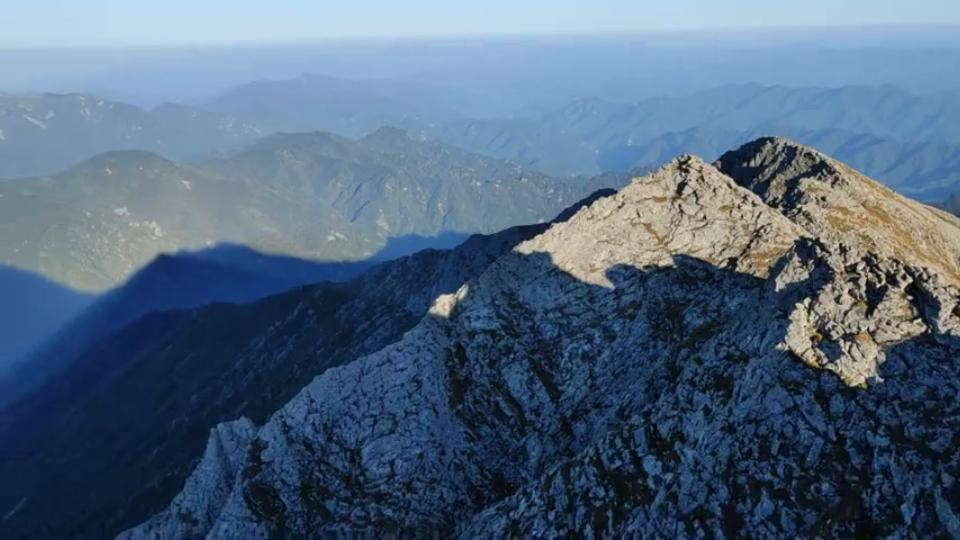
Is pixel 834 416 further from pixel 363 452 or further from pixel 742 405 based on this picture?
pixel 363 452

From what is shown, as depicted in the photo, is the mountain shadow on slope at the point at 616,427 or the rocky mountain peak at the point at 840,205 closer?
Result: the mountain shadow on slope at the point at 616,427

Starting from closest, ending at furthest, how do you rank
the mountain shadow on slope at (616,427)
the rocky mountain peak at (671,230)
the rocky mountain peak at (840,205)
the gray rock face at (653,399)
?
the mountain shadow on slope at (616,427) < the gray rock face at (653,399) < the rocky mountain peak at (671,230) < the rocky mountain peak at (840,205)

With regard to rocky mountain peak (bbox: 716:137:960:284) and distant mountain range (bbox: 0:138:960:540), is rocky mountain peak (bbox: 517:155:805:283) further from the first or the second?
rocky mountain peak (bbox: 716:137:960:284)

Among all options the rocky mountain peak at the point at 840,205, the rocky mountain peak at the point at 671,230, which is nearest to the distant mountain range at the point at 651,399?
the rocky mountain peak at the point at 671,230

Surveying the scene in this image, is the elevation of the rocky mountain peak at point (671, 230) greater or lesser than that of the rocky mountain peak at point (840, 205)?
greater

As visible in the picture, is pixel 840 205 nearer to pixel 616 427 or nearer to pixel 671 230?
pixel 671 230

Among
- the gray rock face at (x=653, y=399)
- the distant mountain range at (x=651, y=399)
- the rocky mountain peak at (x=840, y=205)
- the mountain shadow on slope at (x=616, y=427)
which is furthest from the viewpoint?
the rocky mountain peak at (x=840, y=205)

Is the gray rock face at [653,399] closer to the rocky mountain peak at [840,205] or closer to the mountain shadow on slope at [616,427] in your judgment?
the mountain shadow on slope at [616,427]

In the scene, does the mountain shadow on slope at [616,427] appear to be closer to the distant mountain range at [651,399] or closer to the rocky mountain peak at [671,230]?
the distant mountain range at [651,399]
